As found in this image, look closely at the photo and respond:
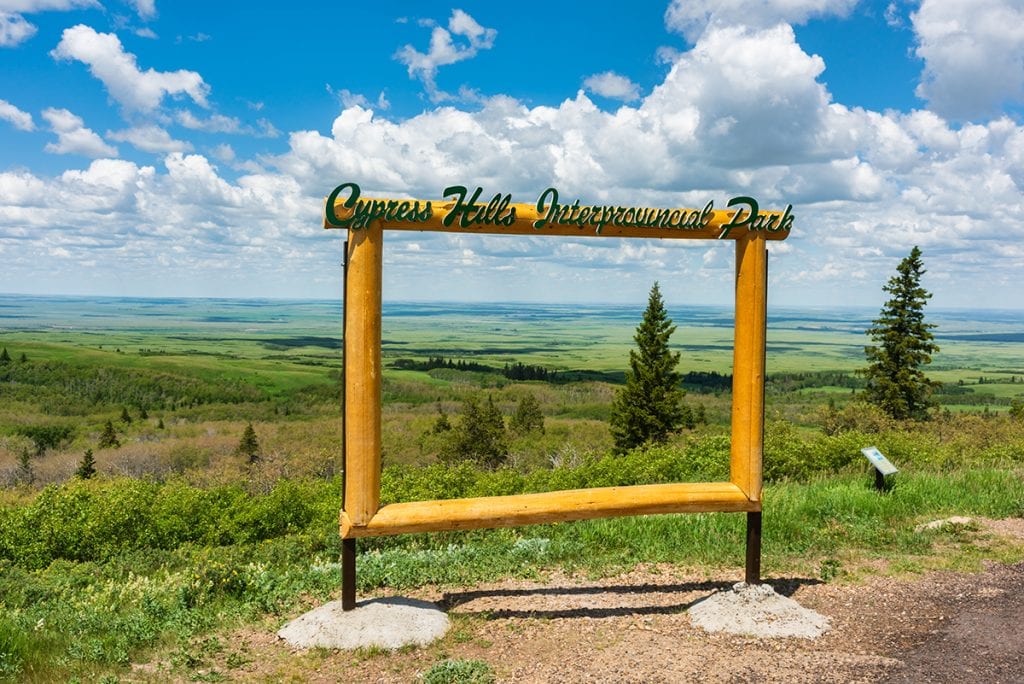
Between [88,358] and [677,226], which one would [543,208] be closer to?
[677,226]

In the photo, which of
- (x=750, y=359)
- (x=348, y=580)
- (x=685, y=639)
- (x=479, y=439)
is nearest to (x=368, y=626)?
(x=348, y=580)

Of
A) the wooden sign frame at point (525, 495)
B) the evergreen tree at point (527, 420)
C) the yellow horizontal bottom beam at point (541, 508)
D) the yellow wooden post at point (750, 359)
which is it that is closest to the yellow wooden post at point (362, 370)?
the wooden sign frame at point (525, 495)

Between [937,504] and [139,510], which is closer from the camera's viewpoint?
[937,504]

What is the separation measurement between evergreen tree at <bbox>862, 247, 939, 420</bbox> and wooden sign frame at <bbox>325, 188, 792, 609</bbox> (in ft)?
120

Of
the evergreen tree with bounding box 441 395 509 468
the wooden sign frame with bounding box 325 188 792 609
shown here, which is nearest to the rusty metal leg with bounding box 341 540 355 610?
the wooden sign frame with bounding box 325 188 792 609

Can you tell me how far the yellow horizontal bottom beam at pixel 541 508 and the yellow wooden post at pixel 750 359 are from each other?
296mm

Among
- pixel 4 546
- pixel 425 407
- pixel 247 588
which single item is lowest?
pixel 425 407

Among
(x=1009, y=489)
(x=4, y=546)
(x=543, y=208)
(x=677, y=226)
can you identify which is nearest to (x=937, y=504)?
(x=1009, y=489)

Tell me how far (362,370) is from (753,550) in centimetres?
435

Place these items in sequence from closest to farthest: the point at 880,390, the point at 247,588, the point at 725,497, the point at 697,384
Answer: the point at 725,497
the point at 247,588
the point at 880,390
the point at 697,384

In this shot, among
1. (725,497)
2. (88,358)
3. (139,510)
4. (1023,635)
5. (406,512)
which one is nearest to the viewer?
(1023,635)

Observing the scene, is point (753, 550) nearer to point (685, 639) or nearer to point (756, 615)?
point (756, 615)

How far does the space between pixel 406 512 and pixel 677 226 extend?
155 inches

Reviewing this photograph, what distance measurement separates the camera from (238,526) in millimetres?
13680
